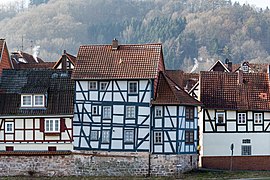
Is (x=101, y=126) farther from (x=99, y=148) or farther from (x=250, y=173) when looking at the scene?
(x=250, y=173)

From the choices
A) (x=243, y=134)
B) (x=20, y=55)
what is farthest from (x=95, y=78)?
(x=20, y=55)

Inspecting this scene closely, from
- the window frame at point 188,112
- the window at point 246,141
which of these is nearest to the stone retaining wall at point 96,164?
the window frame at point 188,112

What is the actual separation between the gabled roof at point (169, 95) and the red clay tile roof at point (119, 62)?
134 cm

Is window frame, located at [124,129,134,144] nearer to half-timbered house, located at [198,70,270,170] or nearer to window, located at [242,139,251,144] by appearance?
half-timbered house, located at [198,70,270,170]

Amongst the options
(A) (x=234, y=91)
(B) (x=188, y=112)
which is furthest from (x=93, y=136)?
(A) (x=234, y=91)

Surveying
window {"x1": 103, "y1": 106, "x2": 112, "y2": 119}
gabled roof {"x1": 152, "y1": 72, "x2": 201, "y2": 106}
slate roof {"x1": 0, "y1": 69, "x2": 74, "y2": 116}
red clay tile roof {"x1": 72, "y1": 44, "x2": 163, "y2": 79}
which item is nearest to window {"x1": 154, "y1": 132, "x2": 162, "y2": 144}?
gabled roof {"x1": 152, "y1": 72, "x2": 201, "y2": 106}

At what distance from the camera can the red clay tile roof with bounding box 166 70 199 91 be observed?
96875 millimetres

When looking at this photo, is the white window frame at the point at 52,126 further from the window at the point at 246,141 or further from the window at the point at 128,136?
the window at the point at 246,141

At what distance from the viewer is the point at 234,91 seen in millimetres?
78375

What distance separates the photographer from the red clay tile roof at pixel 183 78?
96.9 meters

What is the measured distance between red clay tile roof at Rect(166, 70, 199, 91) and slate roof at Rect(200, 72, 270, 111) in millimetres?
13236

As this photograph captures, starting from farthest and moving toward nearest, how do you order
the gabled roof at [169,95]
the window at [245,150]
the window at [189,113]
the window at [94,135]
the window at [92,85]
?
the window at [245,150] < the window at [189,113] < the window at [92,85] < the window at [94,135] < the gabled roof at [169,95]

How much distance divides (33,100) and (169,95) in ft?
41.9

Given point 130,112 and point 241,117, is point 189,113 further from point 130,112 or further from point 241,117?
point 241,117
